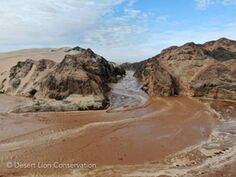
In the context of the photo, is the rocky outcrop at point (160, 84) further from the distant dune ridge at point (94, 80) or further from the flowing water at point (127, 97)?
the flowing water at point (127, 97)

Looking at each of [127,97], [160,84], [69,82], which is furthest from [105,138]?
[160,84]

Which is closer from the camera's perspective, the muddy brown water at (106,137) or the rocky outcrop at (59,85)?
the muddy brown water at (106,137)

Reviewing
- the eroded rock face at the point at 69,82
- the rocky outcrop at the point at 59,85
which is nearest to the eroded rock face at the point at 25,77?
the rocky outcrop at the point at 59,85

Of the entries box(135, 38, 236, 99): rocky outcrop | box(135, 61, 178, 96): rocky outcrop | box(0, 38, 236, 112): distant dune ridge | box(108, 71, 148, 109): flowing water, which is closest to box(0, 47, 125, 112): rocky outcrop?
box(0, 38, 236, 112): distant dune ridge

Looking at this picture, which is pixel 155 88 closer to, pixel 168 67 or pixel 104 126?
pixel 168 67

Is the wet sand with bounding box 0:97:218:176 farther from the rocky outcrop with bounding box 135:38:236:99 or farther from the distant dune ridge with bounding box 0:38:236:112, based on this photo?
the rocky outcrop with bounding box 135:38:236:99

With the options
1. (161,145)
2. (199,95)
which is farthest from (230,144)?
(199,95)
